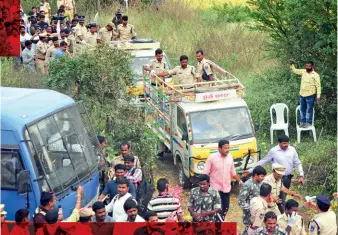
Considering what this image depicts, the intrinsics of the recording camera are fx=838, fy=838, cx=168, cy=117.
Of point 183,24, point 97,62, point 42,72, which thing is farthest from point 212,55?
point 97,62

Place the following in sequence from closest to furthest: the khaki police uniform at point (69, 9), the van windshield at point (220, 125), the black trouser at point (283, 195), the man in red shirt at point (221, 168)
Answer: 1. the black trouser at point (283, 195)
2. the man in red shirt at point (221, 168)
3. the van windshield at point (220, 125)
4. the khaki police uniform at point (69, 9)

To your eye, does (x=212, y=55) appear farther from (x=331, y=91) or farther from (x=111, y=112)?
(x=111, y=112)

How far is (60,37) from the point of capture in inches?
922

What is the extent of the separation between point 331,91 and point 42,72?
22.8 ft

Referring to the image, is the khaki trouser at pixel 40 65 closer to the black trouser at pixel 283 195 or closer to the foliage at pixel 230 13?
the black trouser at pixel 283 195

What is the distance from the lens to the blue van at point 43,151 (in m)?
11.6

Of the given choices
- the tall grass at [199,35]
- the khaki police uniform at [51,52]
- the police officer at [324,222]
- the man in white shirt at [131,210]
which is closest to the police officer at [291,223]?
the police officer at [324,222]

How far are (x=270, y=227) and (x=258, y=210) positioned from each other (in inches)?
35.7

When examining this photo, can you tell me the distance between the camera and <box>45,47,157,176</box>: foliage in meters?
16.2

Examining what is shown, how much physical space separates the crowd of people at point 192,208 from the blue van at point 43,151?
345mm

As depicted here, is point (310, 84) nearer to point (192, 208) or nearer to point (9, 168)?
point (192, 208)

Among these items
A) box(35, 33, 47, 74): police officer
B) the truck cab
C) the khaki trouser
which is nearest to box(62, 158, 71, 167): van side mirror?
the truck cab

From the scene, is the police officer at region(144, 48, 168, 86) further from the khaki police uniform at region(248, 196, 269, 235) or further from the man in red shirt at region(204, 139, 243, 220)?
the khaki police uniform at region(248, 196, 269, 235)

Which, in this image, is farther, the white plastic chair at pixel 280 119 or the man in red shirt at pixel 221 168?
the white plastic chair at pixel 280 119
